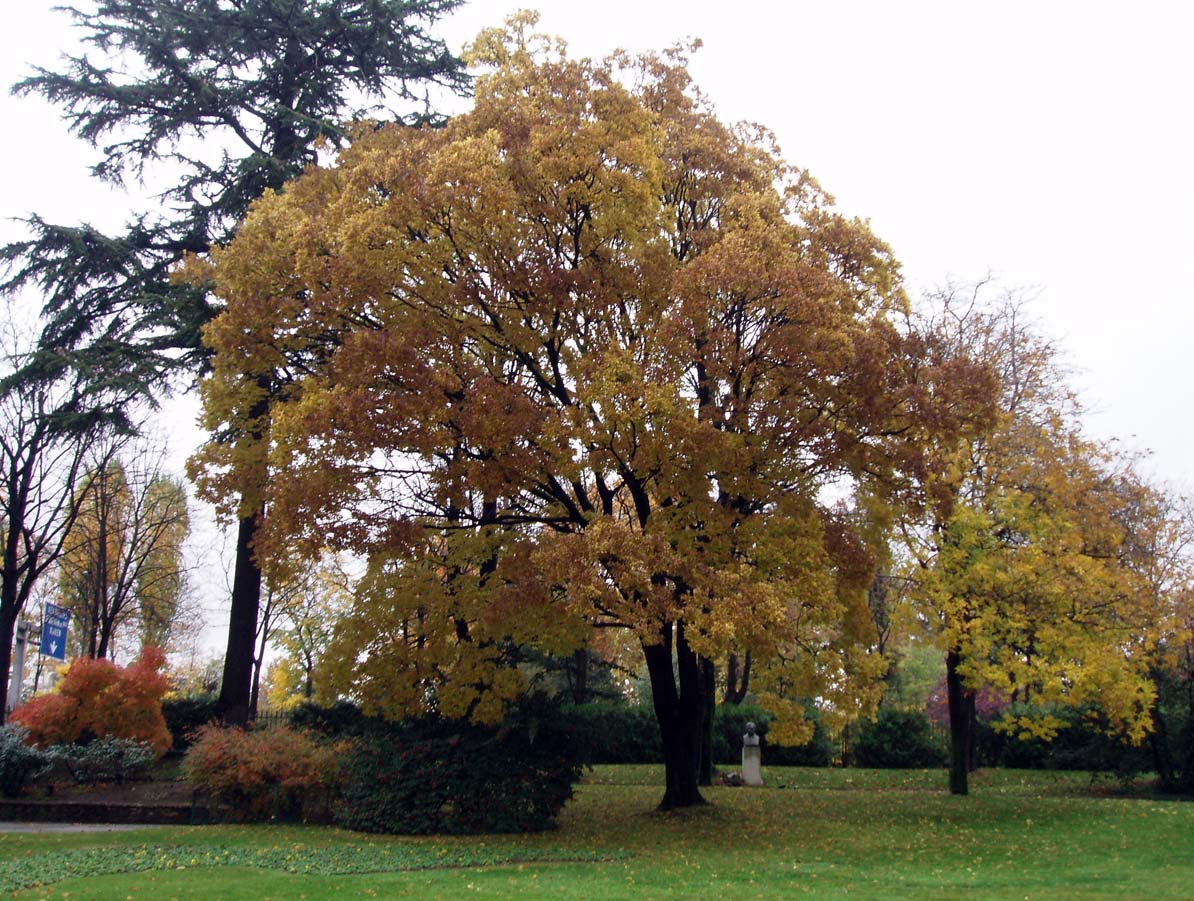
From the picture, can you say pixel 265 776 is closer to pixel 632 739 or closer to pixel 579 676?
pixel 579 676

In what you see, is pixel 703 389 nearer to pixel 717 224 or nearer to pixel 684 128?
pixel 717 224

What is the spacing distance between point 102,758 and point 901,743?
1926cm

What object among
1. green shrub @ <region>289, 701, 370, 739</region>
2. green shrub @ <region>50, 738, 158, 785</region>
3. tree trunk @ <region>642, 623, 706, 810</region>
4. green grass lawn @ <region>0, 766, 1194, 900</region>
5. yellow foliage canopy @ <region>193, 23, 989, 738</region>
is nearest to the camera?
green grass lawn @ <region>0, 766, 1194, 900</region>

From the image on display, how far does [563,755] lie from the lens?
594 inches

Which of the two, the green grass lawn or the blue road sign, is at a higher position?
the blue road sign

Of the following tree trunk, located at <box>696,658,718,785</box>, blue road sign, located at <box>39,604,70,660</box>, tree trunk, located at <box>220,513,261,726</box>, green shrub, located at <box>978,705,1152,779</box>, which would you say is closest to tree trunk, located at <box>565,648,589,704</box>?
tree trunk, located at <box>696,658,718,785</box>

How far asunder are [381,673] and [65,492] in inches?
518

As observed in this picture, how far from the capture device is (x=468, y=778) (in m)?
14.7

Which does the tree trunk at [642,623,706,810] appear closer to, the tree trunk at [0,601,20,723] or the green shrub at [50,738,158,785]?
the green shrub at [50,738,158,785]

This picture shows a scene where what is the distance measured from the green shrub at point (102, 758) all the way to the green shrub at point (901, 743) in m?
17.8

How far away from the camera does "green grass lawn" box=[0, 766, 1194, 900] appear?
9.70 metres

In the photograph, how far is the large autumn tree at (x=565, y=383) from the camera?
12242 millimetres

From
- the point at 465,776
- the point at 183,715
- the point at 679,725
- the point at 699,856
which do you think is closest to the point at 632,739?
the point at 679,725

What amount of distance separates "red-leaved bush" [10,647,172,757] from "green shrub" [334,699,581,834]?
581 centimetres
